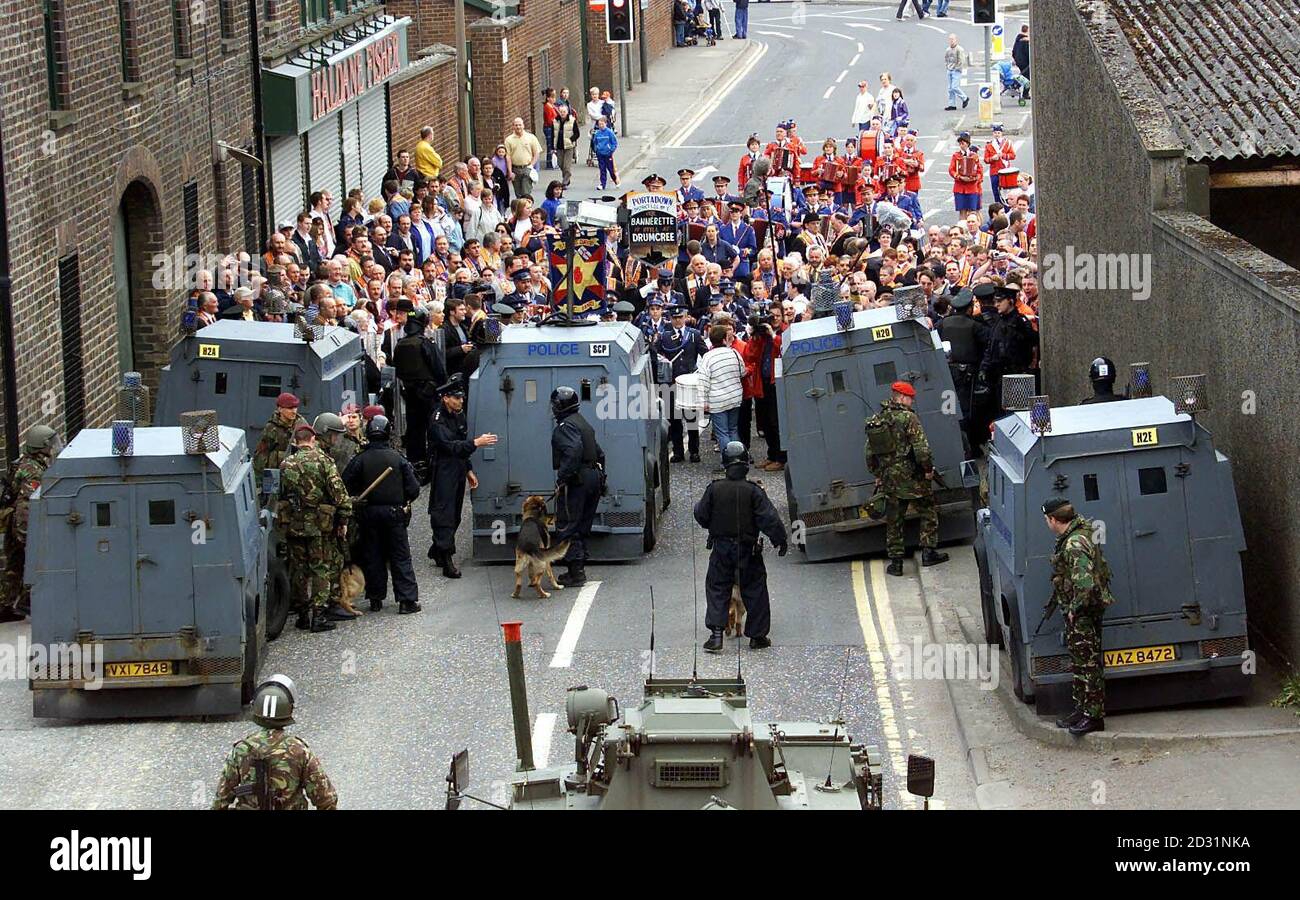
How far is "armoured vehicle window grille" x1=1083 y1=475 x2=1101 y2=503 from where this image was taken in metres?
15.2

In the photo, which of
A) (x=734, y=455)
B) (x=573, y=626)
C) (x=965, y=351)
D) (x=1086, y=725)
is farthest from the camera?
(x=965, y=351)

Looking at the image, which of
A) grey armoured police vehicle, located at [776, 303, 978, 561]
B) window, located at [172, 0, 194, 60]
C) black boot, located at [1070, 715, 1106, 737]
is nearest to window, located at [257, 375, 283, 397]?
grey armoured police vehicle, located at [776, 303, 978, 561]

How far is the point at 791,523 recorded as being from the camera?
20.6 m

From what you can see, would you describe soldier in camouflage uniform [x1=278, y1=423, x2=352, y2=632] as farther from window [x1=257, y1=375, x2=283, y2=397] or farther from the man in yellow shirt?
the man in yellow shirt

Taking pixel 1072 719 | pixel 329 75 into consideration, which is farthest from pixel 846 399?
pixel 329 75

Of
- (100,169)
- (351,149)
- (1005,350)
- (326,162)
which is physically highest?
(100,169)

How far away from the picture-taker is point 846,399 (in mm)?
19781

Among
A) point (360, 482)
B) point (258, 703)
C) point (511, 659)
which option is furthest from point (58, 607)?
point (511, 659)

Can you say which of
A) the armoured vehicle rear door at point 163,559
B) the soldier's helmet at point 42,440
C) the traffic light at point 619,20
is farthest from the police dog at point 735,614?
the traffic light at point 619,20

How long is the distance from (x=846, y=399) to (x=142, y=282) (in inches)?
370

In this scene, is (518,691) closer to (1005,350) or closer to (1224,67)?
(1005,350)

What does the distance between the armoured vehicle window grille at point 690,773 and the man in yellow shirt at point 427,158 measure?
2759 centimetres

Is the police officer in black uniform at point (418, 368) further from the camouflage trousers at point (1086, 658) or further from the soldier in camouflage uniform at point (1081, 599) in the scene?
the camouflage trousers at point (1086, 658)
